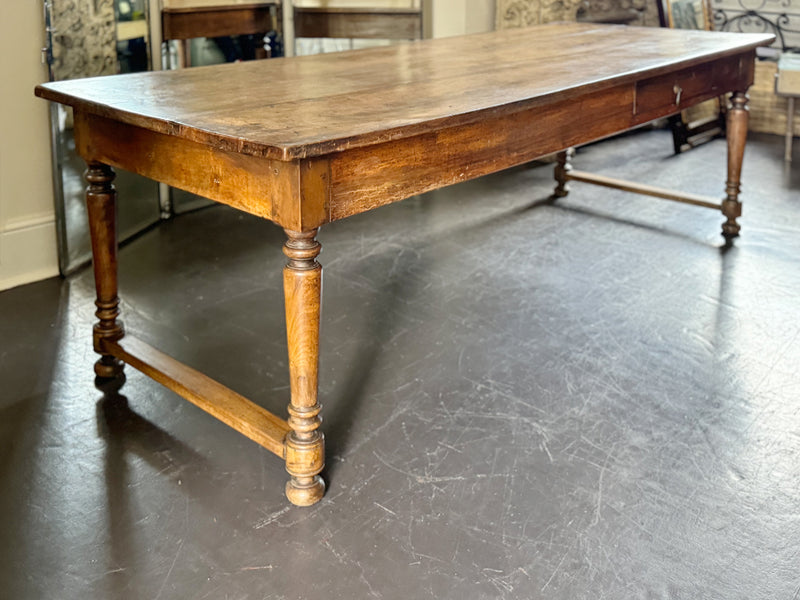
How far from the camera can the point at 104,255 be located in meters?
2.48

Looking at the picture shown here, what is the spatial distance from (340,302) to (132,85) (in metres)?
1.13

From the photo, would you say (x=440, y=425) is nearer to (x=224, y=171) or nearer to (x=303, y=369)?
(x=303, y=369)

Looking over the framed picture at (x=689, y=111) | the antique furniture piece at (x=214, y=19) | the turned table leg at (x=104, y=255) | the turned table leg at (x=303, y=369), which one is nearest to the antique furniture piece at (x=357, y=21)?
the antique furniture piece at (x=214, y=19)

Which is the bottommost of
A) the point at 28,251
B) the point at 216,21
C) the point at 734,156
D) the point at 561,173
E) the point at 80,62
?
the point at 28,251

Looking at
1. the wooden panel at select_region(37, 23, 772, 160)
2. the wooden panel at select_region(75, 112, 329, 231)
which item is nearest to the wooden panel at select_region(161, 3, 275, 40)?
the wooden panel at select_region(37, 23, 772, 160)

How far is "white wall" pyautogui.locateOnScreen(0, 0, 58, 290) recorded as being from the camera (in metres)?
3.16

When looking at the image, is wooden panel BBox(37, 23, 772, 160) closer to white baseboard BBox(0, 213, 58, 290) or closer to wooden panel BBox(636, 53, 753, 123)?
wooden panel BBox(636, 53, 753, 123)

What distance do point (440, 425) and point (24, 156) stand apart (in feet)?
6.51

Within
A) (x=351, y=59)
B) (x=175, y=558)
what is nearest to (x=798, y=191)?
(x=351, y=59)

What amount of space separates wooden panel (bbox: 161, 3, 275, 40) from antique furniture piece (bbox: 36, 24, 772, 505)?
125 cm

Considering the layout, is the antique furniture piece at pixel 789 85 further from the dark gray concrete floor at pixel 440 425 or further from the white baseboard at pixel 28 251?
the white baseboard at pixel 28 251

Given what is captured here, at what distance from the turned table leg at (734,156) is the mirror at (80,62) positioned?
8.16ft

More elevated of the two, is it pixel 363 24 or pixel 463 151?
pixel 363 24

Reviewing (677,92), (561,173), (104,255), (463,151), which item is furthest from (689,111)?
(104,255)
